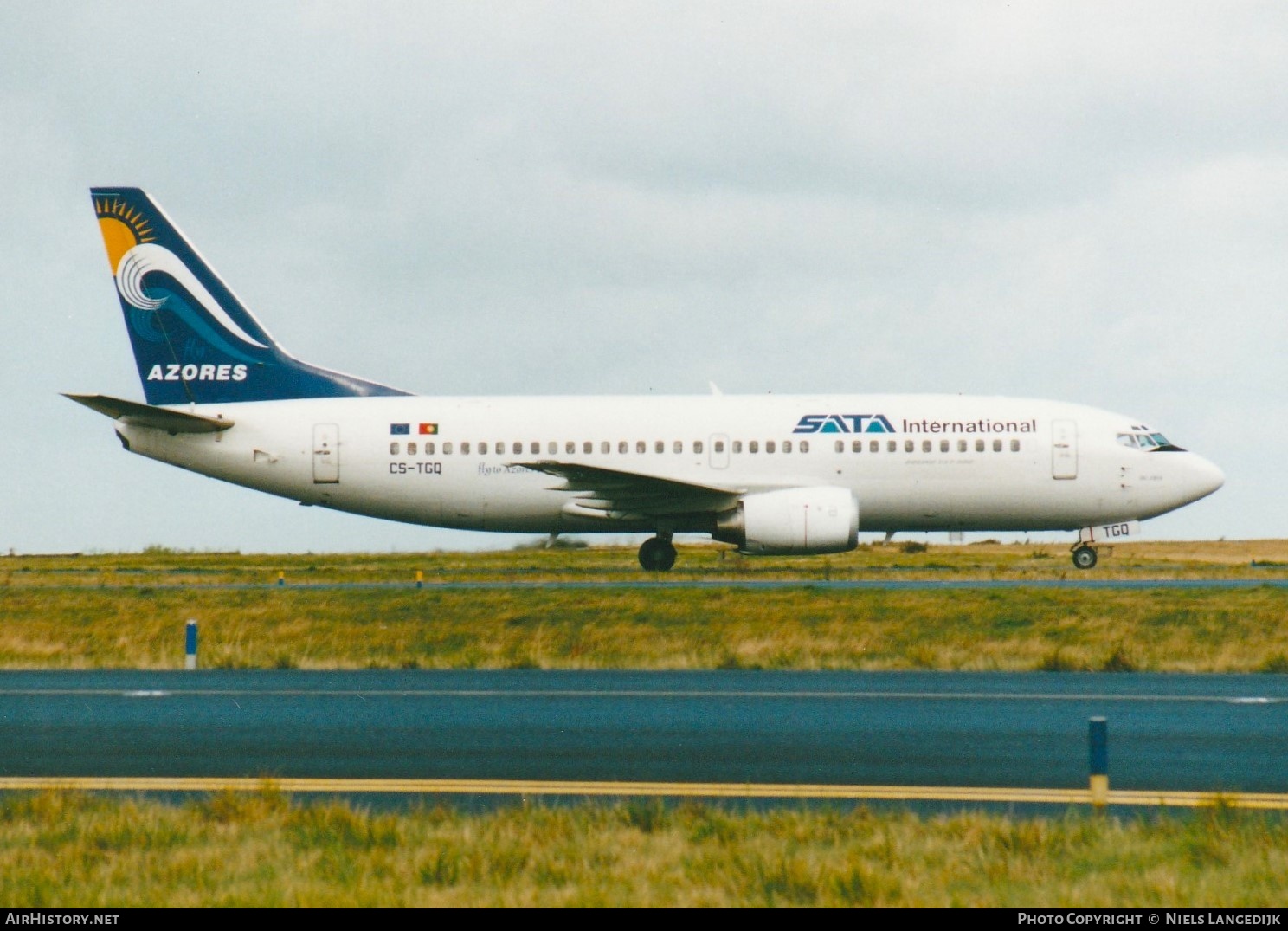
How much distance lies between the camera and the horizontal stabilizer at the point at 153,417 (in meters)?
37.3

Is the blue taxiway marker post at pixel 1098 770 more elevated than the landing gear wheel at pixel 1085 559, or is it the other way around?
the landing gear wheel at pixel 1085 559

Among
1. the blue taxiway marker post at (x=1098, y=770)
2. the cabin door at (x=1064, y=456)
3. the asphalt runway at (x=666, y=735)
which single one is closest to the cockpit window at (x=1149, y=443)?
the cabin door at (x=1064, y=456)

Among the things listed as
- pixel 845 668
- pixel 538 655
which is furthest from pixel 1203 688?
pixel 538 655

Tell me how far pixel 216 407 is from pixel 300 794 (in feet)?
98.2

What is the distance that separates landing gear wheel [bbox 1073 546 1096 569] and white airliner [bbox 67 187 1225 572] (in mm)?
50

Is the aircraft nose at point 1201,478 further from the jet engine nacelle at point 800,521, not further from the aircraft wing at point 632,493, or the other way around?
the aircraft wing at point 632,493

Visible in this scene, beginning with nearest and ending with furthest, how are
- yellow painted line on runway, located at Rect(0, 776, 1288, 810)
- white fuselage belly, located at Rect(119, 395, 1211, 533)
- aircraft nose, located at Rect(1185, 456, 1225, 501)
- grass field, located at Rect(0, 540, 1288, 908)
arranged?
grass field, located at Rect(0, 540, 1288, 908) < yellow painted line on runway, located at Rect(0, 776, 1288, 810) < white fuselage belly, located at Rect(119, 395, 1211, 533) < aircraft nose, located at Rect(1185, 456, 1225, 501)

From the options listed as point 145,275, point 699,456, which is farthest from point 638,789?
point 145,275

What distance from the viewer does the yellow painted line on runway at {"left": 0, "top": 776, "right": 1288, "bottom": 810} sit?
10906 millimetres

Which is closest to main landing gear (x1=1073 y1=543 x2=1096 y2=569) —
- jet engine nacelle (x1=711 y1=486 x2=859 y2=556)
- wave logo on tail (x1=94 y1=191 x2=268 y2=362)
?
jet engine nacelle (x1=711 y1=486 x2=859 y2=556)

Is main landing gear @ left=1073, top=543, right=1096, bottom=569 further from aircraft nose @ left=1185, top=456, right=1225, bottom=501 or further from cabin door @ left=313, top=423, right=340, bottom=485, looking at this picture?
cabin door @ left=313, top=423, right=340, bottom=485

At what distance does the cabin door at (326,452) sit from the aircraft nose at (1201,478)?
22.3 meters

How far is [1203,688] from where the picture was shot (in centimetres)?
1820

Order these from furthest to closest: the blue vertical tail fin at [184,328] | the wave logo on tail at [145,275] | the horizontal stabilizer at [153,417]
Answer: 1. the wave logo on tail at [145,275]
2. the blue vertical tail fin at [184,328]
3. the horizontal stabilizer at [153,417]
